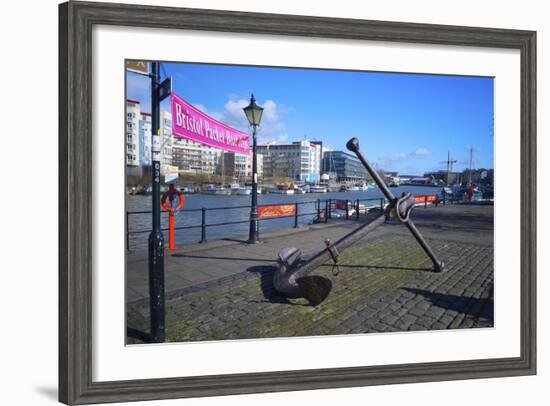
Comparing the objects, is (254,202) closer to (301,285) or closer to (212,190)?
(212,190)

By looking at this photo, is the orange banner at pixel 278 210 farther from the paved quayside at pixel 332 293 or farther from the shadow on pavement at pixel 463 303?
the shadow on pavement at pixel 463 303

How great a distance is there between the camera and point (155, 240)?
2639 mm

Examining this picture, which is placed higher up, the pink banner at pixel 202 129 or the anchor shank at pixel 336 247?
the pink banner at pixel 202 129

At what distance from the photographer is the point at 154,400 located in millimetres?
2609

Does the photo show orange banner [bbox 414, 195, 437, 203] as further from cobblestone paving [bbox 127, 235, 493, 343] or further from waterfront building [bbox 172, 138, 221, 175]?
waterfront building [bbox 172, 138, 221, 175]

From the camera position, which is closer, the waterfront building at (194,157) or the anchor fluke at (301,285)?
the waterfront building at (194,157)

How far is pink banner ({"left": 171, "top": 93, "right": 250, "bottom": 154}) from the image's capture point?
285cm

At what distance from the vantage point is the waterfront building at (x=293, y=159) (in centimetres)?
316

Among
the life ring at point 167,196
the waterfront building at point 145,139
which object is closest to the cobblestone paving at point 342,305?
the life ring at point 167,196

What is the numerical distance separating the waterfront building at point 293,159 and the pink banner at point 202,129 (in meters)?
0.24

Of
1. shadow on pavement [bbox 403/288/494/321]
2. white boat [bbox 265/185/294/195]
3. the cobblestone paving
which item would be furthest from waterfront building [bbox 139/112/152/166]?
shadow on pavement [bbox 403/288/494/321]

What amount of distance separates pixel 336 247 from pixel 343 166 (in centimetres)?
81

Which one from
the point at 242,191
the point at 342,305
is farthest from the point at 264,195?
the point at 342,305

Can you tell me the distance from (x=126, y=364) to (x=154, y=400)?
358 millimetres
